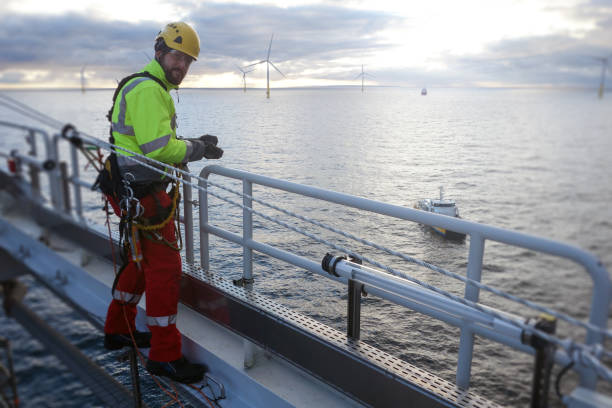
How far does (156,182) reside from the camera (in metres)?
2.42

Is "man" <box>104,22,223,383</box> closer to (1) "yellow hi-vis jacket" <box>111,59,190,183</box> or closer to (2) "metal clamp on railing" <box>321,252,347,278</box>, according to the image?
(1) "yellow hi-vis jacket" <box>111,59,190,183</box>

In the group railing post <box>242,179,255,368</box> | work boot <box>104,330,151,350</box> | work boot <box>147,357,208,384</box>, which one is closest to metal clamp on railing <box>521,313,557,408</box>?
railing post <box>242,179,255,368</box>

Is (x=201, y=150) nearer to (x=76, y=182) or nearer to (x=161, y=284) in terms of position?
(x=161, y=284)

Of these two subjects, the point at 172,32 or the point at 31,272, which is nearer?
the point at 172,32

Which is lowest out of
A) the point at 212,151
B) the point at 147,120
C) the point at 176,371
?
the point at 176,371

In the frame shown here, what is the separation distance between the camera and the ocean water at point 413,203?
1.98 metres

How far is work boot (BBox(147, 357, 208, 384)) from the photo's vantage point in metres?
2.39

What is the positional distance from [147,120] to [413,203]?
3633 cm

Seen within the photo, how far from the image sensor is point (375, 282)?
1986 millimetres

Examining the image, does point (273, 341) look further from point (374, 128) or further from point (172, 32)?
point (374, 128)

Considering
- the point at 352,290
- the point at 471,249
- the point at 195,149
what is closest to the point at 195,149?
the point at 195,149

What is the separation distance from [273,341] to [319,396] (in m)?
0.38

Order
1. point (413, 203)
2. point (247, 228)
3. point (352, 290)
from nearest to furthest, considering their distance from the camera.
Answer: point (352, 290) → point (247, 228) → point (413, 203)

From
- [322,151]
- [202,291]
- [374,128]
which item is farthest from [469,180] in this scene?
[202,291]
